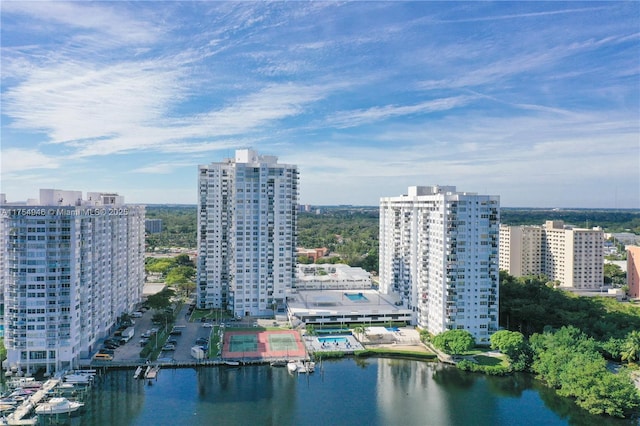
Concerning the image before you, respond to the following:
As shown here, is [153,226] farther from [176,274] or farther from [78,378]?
[78,378]

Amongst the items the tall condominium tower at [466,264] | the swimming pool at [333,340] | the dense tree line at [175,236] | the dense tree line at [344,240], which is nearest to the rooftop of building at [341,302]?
the swimming pool at [333,340]

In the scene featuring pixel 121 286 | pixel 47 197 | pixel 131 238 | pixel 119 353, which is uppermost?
pixel 47 197

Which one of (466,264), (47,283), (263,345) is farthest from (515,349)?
(47,283)

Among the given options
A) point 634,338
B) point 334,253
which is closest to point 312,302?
point 634,338

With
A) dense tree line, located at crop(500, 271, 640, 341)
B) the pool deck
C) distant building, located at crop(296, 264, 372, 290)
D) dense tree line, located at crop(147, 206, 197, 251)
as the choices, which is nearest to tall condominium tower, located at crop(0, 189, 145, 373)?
the pool deck

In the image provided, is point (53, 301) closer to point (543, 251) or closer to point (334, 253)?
point (543, 251)
